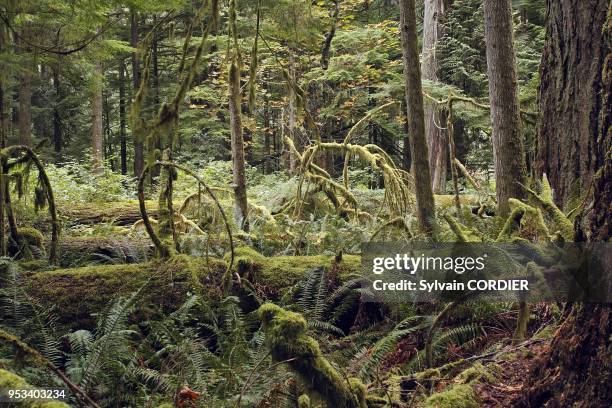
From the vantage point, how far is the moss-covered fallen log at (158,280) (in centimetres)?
→ 508

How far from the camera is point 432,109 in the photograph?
1477 centimetres

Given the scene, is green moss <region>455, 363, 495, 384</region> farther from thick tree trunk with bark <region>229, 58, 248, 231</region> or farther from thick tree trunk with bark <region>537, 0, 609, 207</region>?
thick tree trunk with bark <region>229, 58, 248, 231</region>

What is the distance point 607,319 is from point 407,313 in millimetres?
2636

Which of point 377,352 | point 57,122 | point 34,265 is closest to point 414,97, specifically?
point 377,352

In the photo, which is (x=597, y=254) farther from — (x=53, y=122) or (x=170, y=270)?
(x=53, y=122)

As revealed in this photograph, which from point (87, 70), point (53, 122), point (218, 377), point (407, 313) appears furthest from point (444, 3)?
point (53, 122)

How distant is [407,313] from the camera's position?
4.85 meters

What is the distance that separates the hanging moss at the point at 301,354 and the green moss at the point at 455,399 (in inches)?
18.1

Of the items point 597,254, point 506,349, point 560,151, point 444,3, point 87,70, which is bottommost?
point 506,349

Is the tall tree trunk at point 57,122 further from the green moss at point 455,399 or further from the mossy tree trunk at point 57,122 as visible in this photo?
the green moss at point 455,399

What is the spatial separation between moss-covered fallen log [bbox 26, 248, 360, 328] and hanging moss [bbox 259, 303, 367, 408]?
93.3 inches

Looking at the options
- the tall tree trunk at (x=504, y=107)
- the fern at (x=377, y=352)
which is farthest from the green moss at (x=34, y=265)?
the tall tree trunk at (x=504, y=107)

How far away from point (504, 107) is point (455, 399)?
5053 millimetres
